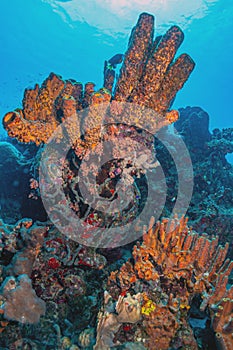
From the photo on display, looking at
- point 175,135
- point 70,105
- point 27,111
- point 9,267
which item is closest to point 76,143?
point 70,105

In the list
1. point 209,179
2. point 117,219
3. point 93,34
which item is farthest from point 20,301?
point 93,34

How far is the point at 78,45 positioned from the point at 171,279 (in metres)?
68.3

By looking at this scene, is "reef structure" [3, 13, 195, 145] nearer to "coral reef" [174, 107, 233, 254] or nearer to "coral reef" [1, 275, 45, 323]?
"coral reef" [1, 275, 45, 323]

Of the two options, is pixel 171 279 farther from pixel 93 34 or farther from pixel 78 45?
pixel 78 45

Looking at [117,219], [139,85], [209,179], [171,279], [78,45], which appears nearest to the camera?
[171,279]

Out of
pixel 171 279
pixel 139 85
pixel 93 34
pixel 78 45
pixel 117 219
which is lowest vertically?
pixel 171 279

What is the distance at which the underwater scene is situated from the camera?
2686 mm

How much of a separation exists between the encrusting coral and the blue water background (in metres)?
32.2

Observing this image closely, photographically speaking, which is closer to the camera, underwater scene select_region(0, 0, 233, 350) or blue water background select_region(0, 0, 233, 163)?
underwater scene select_region(0, 0, 233, 350)

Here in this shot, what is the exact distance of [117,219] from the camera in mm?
4633

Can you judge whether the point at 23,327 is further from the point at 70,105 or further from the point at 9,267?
the point at 70,105

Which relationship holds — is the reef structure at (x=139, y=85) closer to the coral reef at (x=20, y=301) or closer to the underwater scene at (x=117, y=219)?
the underwater scene at (x=117, y=219)

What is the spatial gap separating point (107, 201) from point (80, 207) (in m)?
0.58

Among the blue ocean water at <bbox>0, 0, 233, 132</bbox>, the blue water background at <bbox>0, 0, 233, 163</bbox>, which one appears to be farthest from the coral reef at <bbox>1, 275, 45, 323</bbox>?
the blue ocean water at <bbox>0, 0, 233, 132</bbox>
